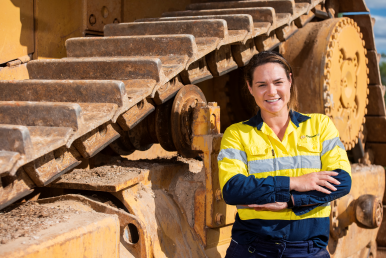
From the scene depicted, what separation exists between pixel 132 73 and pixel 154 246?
34.2 inches

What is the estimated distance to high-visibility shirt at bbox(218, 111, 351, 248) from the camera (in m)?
2.06

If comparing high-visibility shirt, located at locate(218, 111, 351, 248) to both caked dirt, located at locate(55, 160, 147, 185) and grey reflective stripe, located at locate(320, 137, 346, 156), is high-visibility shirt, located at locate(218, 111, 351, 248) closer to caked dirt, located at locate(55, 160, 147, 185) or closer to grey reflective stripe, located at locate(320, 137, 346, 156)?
grey reflective stripe, located at locate(320, 137, 346, 156)

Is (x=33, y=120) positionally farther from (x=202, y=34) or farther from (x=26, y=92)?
(x=202, y=34)

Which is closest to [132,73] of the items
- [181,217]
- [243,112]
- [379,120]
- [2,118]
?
[2,118]

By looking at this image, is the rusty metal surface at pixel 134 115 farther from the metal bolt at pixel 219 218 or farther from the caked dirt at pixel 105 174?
the metal bolt at pixel 219 218

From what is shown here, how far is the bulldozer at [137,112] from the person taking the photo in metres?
1.94

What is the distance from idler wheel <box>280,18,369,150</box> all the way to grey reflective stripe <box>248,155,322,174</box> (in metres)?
1.57

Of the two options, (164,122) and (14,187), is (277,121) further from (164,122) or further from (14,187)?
(14,187)

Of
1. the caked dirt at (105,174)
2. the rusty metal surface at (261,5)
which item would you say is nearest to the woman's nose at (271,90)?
the caked dirt at (105,174)

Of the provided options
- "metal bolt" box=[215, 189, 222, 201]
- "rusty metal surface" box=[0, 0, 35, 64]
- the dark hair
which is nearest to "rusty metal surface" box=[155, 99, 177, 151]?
"metal bolt" box=[215, 189, 222, 201]

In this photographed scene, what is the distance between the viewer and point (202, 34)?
9.49 ft

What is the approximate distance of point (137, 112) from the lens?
8.18 feet

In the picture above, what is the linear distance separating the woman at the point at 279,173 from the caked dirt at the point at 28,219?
71 centimetres

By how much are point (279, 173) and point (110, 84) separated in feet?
2.76
